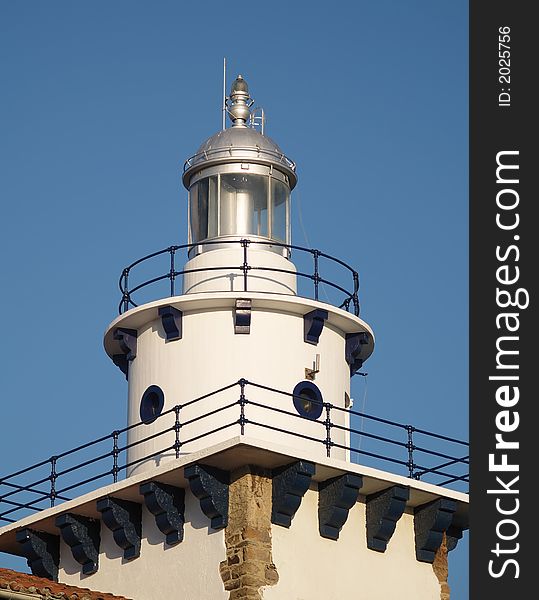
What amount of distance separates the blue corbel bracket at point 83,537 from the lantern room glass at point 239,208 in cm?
452

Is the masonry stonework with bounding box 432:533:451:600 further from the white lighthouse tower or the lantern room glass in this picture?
the lantern room glass

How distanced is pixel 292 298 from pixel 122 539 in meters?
4.08

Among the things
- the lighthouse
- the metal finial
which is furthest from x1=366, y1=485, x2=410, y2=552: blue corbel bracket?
the metal finial

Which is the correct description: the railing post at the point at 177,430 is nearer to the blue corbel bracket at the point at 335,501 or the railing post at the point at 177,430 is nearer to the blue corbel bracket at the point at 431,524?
the blue corbel bracket at the point at 335,501

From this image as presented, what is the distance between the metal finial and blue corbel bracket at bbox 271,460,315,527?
6.40 m

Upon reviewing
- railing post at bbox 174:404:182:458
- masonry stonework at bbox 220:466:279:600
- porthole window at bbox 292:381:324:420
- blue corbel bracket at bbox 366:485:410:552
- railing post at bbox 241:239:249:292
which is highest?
railing post at bbox 241:239:249:292

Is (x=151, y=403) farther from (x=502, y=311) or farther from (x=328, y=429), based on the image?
(x=502, y=311)

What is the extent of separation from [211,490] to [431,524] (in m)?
3.71

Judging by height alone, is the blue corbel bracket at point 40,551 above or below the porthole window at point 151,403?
below

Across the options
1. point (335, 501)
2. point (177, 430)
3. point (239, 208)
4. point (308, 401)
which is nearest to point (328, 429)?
point (335, 501)

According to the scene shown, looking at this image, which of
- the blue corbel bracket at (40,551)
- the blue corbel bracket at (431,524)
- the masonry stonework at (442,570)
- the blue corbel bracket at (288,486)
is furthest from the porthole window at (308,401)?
the blue corbel bracket at (40,551)

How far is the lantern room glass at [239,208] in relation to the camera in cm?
2511

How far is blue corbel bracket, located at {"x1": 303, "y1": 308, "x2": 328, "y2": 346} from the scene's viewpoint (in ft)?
78.7

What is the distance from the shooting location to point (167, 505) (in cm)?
2256
